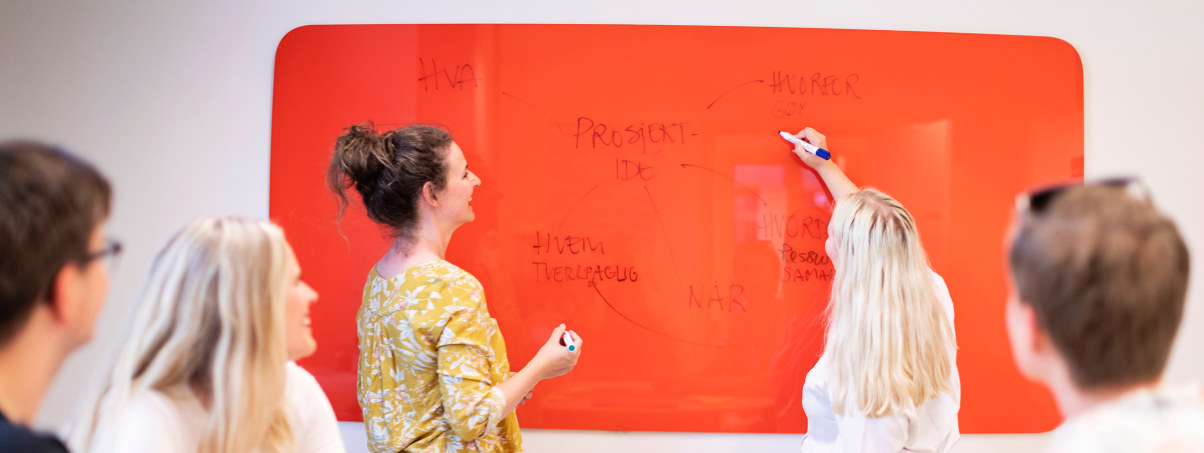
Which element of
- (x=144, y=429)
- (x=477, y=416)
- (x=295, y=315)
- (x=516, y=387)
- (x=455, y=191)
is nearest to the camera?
(x=144, y=429)

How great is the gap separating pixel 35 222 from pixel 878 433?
5.15 feet

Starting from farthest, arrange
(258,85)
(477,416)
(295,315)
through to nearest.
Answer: (258,85), (477,416), (295,315)

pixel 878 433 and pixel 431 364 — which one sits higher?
pixel 431 364

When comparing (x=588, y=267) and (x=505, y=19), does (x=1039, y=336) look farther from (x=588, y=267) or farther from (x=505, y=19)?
(x=505, y=19)

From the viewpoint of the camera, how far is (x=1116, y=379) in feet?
2.71

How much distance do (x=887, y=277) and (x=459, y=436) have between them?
105 cm

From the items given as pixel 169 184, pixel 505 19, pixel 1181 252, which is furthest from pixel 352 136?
pixel 1181 252

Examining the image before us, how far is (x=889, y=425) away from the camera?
62.3 inches

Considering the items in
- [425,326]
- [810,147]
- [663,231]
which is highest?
[810,147]

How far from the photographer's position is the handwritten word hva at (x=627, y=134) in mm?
2154

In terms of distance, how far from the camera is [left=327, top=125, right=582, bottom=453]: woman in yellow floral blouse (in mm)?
1566

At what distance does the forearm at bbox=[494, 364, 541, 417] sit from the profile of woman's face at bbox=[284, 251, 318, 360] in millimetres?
529

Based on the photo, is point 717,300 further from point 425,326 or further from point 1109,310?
point 1109,310

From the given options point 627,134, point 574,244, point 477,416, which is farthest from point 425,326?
point 627,134
